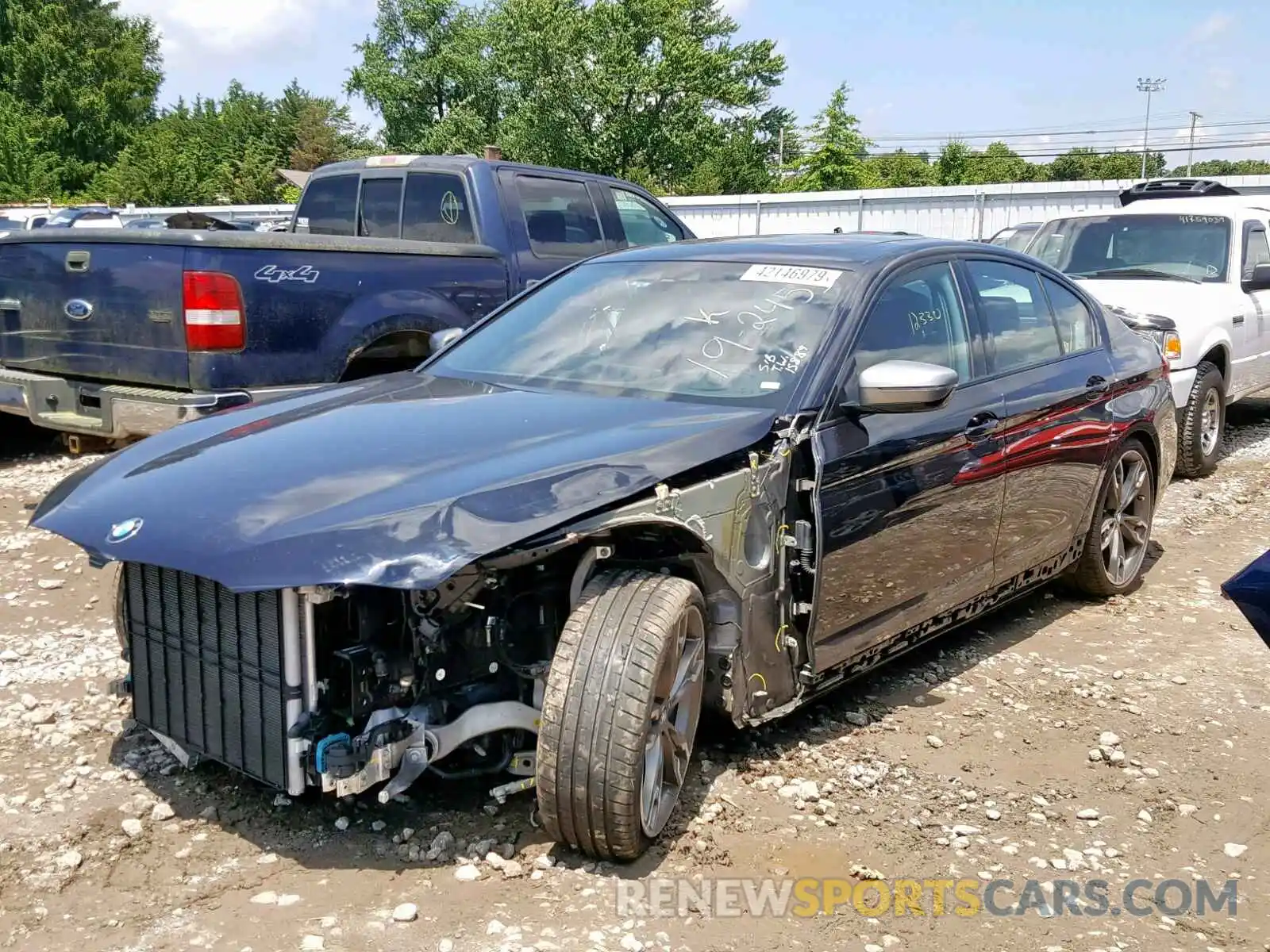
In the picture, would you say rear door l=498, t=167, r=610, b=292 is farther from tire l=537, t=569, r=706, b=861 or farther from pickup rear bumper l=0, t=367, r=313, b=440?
tire l=537, t=569, r=706, b=861

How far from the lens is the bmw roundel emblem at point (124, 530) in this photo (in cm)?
305

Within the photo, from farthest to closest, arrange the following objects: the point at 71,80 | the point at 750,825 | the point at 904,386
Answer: the point at 71,80 < the point at 904,386 < the point at 750,825

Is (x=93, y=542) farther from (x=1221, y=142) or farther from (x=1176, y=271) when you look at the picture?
(x=1221, y=142)

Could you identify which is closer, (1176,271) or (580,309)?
(580,309)

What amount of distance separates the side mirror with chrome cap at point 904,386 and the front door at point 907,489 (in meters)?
0.11

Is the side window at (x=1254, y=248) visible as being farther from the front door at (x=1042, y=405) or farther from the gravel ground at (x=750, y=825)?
the gravel ground at (x=750, y=825)

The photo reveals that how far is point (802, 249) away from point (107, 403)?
139 inches

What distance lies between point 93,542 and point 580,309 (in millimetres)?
2041

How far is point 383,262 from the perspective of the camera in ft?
21.3

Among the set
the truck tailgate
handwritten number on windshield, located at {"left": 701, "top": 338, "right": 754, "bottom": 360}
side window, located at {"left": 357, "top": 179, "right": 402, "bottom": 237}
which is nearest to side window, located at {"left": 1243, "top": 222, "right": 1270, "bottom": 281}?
side window, located at {"left": 357, "top": 179, "right": 402, "bottom": 237}

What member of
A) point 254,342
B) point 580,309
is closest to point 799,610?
point 580,309

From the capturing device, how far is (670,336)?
420cm

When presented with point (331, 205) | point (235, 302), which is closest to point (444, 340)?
point (235, 302)

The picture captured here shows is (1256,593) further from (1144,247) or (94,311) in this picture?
(1144,247)
